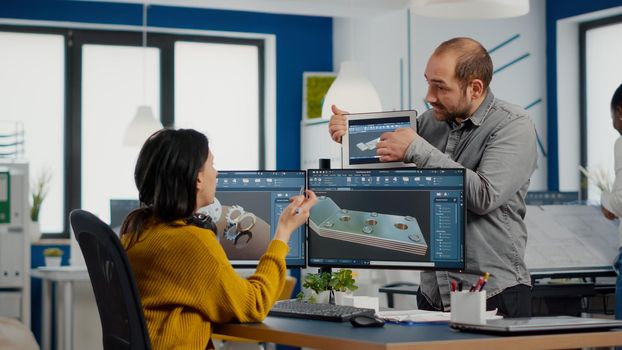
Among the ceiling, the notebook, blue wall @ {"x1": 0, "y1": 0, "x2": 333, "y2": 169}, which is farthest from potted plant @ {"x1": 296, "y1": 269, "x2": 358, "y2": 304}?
blue wall @ {"x1": 0, "y1": 0, "x2": 333, "y2": 169}

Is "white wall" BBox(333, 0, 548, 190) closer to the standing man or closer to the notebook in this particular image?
the standing man

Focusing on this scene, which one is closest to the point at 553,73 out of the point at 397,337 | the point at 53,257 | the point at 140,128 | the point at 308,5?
the point at 308,5

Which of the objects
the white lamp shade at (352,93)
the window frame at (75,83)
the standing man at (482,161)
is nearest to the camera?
the standing man at (482,161)

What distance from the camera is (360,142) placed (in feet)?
10.2

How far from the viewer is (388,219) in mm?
2871

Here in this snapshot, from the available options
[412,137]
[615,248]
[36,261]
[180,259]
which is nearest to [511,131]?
[412,137]

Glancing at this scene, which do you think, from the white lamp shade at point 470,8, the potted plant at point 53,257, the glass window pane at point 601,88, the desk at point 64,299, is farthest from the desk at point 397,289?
the potted plant at point 53,257

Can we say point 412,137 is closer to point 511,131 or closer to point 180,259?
point 511,131

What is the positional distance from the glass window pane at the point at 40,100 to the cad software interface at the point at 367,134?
16.5 ft

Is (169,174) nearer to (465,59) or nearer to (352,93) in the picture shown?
(465,59)

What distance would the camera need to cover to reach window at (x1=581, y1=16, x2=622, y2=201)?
721 centimetres

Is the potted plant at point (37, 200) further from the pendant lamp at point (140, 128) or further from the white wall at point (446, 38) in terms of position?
the white wall at point (446, 38)

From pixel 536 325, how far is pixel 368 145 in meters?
0.98

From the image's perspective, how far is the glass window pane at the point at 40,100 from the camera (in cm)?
770
